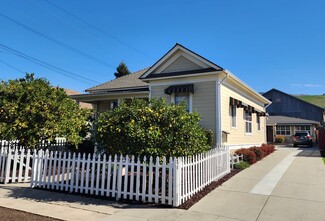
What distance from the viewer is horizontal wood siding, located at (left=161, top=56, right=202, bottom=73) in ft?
41.3

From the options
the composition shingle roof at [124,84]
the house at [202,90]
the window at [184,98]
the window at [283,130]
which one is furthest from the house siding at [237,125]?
the window at [283,130]

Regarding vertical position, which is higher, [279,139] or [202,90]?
[202,90]

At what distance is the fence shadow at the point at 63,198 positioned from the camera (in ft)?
19.3

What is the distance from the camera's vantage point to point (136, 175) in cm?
653

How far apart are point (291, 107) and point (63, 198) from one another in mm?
44569

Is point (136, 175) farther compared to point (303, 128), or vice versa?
point (303, 128)

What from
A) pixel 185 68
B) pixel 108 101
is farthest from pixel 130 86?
pixel 185 68

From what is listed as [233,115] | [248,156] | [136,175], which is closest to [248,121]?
[233,115]

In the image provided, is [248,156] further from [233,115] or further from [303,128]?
[303,128]

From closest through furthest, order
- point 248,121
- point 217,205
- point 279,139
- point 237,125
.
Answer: point 217,205 → point 237,125 → point 248,121 → point 279,139

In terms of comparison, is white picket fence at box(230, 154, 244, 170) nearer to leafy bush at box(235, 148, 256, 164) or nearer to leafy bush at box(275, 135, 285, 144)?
leafy bush at box(235, 148, 256, 164)

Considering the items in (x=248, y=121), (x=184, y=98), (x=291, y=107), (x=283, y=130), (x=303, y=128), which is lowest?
(x=248, y=121)

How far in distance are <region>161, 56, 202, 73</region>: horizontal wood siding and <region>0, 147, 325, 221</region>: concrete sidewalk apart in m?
6.42

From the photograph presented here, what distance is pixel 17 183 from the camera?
8.21m
